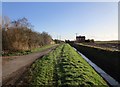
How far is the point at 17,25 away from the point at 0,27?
6.51 m

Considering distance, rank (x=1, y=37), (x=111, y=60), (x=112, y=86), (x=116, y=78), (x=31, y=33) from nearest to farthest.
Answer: (x=112, y=86) < (x=116, y=78) < (x=111, y=60) < (x=1, y=37) < (x=31, y=33)

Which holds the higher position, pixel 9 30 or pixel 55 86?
pixel 9 30

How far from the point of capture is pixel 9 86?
39.9 ft

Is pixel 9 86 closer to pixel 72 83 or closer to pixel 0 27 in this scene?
pixel 72 83

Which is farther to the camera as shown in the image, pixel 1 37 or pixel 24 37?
pixel 24 37

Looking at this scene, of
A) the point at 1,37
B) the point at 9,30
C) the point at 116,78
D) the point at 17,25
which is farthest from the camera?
the point at 17,25

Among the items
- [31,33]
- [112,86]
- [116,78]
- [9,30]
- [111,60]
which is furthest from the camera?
[31,33]

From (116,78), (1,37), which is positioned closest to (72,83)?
(116,78)

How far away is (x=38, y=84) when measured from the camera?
12.1 m

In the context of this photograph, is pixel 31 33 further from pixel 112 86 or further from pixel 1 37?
pixel 112 86

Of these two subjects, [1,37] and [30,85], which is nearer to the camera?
[30,85]

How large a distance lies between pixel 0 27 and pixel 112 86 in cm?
3216

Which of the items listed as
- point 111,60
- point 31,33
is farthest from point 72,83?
point 31,33

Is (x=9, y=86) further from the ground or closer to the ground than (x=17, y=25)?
closer to the ground
